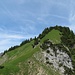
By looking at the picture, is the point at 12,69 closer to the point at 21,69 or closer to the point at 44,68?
the point at 21,69

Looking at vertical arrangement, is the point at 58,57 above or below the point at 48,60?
above

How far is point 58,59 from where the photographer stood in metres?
133

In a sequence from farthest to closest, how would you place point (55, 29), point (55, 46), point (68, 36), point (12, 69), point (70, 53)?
point (55, 29)
point (68, 36)
point (70, 53)
point (55, 46)
point (12, 69)

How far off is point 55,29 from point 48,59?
175 feet

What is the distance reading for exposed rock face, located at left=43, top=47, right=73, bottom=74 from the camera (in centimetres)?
12774

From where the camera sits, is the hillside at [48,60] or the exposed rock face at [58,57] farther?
the exposed rock face at [58,57]

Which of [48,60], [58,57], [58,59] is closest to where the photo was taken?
[48,60]

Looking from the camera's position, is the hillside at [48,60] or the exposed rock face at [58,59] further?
the exposed rock face at [58,59]

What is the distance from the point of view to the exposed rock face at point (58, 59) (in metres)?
128

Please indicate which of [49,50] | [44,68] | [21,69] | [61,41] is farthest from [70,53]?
[21,69]

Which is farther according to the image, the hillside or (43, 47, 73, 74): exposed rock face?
(43, 47, 73, 74): exposed rock face

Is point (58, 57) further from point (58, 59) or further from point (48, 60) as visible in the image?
point (48, 60)

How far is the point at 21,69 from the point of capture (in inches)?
4395

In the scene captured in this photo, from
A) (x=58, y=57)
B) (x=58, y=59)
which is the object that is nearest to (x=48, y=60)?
(x=58, y=59)
